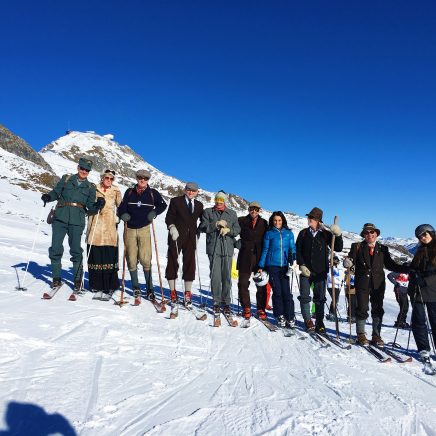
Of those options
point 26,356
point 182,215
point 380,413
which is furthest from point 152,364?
point 182,215

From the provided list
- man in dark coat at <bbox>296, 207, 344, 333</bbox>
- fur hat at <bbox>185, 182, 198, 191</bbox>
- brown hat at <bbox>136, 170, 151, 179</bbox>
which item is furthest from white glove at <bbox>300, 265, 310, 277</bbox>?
brown hat at <bbox>136, 170, 151, 179</bbox>

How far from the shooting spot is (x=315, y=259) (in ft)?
21.5

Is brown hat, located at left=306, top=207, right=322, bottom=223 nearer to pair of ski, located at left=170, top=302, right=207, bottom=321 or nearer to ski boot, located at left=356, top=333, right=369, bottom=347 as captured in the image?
ski boot, located at left=356, top=333, right=369, bottom=347

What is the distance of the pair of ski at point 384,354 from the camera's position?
17.8 feet

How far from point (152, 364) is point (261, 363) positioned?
146 cm

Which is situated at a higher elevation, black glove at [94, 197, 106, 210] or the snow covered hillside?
black glove at [94, 197, 106, 210]

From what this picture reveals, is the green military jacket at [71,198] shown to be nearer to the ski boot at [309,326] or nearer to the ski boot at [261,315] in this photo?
the ski boot at [261,315]

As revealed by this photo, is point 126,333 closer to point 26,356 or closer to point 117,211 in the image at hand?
point 26,356

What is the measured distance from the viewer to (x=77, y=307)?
250 inches

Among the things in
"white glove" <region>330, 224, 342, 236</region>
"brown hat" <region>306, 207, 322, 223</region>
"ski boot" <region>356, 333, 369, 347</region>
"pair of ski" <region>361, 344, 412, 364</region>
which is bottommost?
"pair of ski" <region>361, 344, 412, 364</region>

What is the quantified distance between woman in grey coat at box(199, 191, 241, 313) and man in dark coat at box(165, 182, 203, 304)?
0.93 feet

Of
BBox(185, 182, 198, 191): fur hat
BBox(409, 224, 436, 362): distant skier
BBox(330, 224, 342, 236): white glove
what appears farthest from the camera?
BBox(185, 182, 198, 191): fur hat

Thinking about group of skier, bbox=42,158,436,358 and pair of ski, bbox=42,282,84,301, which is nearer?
group of skier, bbox=42,158,436,358

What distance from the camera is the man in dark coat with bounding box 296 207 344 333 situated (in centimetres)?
641
